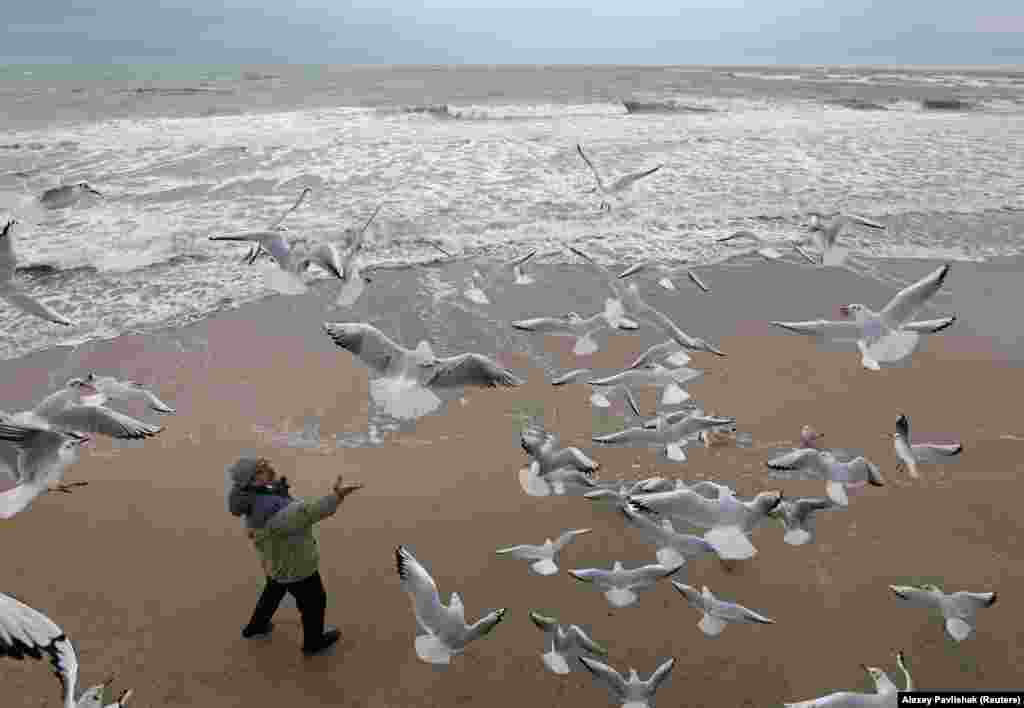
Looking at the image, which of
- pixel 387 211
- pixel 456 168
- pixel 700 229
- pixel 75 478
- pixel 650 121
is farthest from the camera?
pixel 650 121

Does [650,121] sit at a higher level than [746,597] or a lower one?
higher

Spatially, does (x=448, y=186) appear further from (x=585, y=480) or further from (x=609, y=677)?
(x=609, y=677)

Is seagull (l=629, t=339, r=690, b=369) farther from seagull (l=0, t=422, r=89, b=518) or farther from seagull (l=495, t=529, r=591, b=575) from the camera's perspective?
seagull (l=0, t=422, r=89, b=518)

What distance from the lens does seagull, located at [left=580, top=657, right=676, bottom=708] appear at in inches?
132

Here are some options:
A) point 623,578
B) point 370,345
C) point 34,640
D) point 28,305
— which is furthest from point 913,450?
point 28,305

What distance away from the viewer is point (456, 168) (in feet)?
57.7

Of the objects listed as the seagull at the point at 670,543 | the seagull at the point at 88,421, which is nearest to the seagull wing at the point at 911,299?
the seagull at the point at 670,543

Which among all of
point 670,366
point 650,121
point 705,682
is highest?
point 650,121

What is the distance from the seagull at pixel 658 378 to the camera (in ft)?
18.7

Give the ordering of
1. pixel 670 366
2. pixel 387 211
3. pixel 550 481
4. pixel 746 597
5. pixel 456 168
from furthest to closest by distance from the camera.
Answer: pixel 456 168 < pixel 387 211 < pixel 670 366 < pixel 550 481 < pixel 746 597

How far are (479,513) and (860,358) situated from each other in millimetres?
4731

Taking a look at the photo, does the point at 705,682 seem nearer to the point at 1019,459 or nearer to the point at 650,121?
the point at 1019,459

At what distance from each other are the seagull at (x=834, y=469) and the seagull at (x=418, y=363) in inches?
77.6

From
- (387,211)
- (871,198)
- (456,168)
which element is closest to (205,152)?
(456,168)
